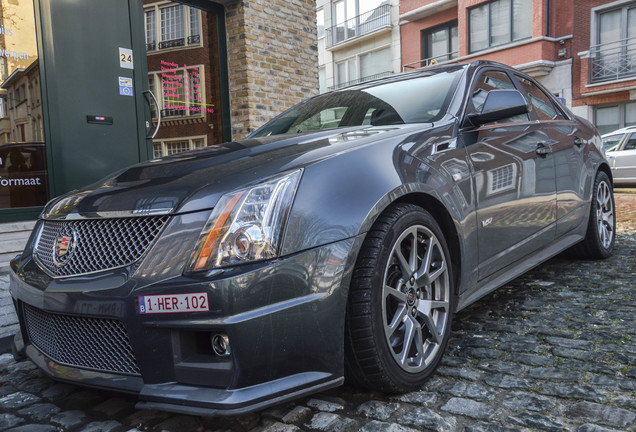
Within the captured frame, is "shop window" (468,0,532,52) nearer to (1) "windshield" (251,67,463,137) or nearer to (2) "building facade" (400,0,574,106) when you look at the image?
(2) "building facade" (400,0,574,106)

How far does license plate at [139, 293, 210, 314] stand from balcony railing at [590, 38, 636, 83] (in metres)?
21.8

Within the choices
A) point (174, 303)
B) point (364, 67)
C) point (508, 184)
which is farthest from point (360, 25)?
point (174, 303)

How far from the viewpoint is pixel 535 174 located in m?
3.15


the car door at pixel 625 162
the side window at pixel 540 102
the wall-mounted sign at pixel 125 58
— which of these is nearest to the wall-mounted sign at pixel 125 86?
the wall-mounted sign at pixel 125 58

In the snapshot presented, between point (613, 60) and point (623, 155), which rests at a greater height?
point (613, 60)

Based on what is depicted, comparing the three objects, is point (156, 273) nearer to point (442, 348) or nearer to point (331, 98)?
point (442, 348)

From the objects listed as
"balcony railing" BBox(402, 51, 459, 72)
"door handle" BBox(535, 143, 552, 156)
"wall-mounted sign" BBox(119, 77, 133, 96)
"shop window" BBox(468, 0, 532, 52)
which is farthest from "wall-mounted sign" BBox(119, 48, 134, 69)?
"balcony railing" BBox(402, 51, 459, 72)

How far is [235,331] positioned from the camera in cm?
165

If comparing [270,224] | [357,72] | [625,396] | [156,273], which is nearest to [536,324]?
[625,396]

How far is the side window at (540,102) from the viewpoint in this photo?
12.0 feet

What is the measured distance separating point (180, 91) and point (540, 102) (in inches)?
185

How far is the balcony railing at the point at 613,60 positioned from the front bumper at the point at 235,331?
21457 millimetres

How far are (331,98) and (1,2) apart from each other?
3.79 meters

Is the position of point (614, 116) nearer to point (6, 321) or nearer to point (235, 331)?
point (6, 321)
